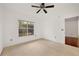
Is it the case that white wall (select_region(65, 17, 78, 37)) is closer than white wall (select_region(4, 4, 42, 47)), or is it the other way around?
white wall (select_region(65, 17, 78, 37))

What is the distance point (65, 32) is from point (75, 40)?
327 mm

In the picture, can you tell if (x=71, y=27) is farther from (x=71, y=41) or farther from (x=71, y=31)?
(x=71, y=41)

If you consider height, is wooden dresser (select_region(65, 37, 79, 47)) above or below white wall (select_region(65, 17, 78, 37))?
below

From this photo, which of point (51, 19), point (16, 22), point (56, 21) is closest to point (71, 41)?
point (56, 21)

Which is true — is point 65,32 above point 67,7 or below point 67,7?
below

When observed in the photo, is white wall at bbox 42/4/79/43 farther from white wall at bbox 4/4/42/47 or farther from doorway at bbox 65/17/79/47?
white wall at bbox 4/4/42/47

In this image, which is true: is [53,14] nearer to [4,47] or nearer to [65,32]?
[65,32]

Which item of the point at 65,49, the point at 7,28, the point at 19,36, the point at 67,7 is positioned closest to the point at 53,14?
the point at 67,7

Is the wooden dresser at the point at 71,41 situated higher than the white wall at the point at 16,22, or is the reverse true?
the white wall at the point at 16,22

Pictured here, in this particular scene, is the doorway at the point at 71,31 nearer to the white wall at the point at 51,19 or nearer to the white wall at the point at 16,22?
the white wall at the point at 51,19

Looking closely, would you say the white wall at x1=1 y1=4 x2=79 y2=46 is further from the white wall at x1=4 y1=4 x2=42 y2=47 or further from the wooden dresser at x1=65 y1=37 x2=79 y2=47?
the wooden dresser at x1=65 y1=37 x2=79 y2=47

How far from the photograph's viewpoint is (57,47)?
2.18m

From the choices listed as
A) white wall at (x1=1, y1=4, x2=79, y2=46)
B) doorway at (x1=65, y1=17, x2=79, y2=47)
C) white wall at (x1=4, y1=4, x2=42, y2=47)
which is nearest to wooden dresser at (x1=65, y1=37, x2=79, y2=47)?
doorway at (x1=65, y1=17, x2=79, y2=47)

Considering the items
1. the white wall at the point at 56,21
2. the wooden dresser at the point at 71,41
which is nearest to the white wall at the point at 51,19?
the white wall at the point at 56,21
